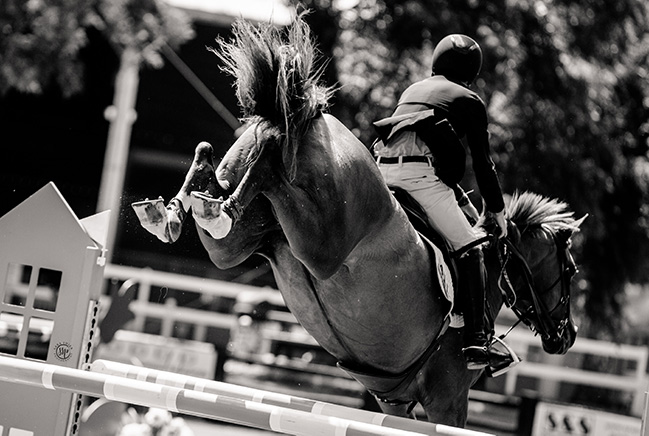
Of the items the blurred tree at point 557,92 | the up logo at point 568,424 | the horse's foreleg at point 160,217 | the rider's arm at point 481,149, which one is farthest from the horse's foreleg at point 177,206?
the up logo at point 568,424

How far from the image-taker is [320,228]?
3.86 metres

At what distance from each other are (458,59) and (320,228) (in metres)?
1.30

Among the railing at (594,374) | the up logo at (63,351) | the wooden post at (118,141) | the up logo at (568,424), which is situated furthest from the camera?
the wooden post at (118,141)

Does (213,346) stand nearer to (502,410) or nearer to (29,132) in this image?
(502,410)

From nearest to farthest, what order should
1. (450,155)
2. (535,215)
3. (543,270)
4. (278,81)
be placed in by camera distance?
(278,81) < (450,155) < (535,215) < (543,270)

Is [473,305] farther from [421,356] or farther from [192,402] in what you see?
[192,402]

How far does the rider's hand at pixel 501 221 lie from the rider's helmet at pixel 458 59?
2.24 feet

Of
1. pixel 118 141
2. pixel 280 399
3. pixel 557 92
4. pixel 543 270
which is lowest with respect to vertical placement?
pixel 280 399

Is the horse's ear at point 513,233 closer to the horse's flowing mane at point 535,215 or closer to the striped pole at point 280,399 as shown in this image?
the horse's flowing mane at point 535,215

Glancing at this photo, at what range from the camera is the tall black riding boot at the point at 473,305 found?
15.1ft

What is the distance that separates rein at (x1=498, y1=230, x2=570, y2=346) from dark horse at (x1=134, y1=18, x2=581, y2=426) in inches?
6.5

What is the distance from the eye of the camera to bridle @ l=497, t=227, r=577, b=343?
5.12 meters

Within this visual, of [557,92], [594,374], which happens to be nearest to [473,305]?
[557,92]

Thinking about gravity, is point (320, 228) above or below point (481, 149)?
below
